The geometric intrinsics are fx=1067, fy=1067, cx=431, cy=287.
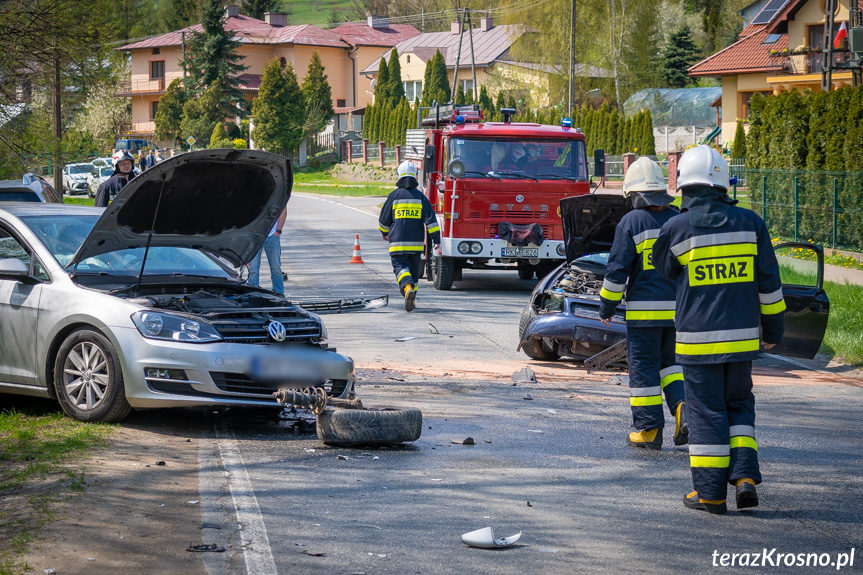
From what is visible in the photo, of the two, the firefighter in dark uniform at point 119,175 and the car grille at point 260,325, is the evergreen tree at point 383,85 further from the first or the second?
the car grille at point 260,325

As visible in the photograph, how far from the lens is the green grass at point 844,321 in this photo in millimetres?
11711

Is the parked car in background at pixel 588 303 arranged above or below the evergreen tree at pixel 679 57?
below

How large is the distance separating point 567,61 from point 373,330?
51.0 metres

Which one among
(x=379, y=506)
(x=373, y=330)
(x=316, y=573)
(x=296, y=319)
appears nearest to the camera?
(x=316, y=573)

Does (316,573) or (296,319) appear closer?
(316,573)

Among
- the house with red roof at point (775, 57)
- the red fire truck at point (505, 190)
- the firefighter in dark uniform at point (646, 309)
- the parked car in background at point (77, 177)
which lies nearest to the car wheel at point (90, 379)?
the firefighter in dark uniform at point (646, 309)

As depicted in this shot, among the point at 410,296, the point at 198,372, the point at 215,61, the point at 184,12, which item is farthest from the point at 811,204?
the point at 184,12

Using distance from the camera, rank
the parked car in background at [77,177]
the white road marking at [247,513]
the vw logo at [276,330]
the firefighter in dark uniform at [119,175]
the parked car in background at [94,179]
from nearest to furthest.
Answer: the white road marking at [247,513], the vw logo at [276,330], the firefighter in dark uniform at [119,175], the parked car in background at [94,179], the parked car in background at [77,177]

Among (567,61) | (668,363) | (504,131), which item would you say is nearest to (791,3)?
(567,61)

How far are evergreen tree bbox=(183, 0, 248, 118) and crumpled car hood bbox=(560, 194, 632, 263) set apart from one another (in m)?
64.0

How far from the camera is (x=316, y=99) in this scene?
Result: 73.9 metres

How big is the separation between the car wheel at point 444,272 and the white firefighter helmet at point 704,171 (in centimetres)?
1170

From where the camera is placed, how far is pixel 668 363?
24.2 feet

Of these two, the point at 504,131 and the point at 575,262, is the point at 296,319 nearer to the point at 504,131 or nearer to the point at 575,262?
the point at 575,262
